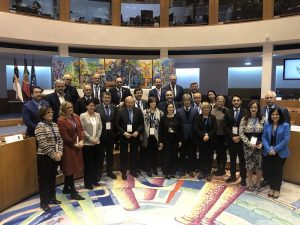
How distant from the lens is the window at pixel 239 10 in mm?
10352

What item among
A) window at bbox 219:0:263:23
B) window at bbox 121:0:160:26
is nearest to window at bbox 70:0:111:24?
window at bbox 121:0:160:26

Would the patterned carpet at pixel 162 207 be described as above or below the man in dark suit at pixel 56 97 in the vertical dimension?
below

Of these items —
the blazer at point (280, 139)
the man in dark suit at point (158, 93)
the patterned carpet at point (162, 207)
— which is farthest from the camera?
the man in dark suit at point (158, 93)

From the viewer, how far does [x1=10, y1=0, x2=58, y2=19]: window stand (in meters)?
9.60

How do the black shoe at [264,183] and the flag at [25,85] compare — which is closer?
the black shoe at [264,183]

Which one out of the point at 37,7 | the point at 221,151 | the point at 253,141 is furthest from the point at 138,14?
the point at 253,141

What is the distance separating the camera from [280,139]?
455 cm

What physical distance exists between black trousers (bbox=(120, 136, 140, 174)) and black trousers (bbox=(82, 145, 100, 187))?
0.56 metres

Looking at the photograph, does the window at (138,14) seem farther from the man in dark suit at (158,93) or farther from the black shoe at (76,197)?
the black shoe at (76,197)

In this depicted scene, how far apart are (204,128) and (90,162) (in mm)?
2052

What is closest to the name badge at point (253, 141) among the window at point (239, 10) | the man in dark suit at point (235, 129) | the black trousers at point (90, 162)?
the man in dark suit at point (235, 129)

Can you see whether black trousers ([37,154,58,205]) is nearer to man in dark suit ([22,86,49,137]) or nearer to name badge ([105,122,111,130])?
man in dark suit ([22,86,49,137])

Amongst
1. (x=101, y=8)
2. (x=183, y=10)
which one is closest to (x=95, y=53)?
(x=101, y=8)

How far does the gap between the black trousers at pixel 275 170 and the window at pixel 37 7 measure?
8.69 metres
